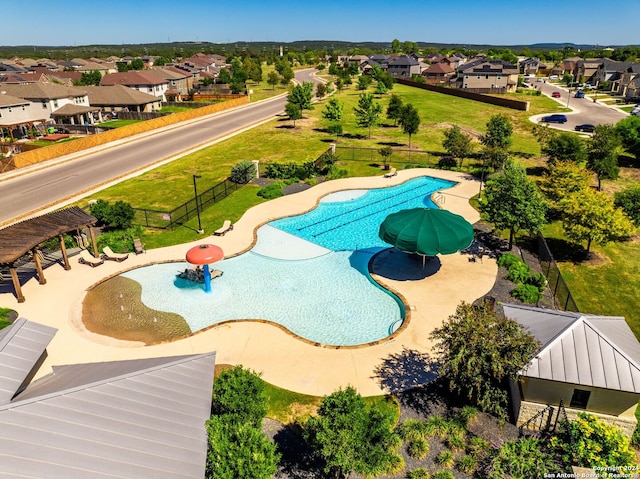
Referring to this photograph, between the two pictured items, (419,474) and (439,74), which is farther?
(439,74)

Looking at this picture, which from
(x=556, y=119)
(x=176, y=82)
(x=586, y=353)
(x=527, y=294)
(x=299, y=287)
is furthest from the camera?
(x=176, y=82)

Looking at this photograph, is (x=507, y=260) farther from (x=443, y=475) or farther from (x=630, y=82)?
(x=630, y=82)

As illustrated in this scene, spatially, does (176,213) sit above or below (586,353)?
below

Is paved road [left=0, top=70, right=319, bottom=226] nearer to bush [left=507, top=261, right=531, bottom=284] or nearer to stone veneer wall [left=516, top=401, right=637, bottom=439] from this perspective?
bush [left=507, top=261, right=531, bottom=284]

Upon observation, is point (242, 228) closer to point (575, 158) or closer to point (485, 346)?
point (485, 346)

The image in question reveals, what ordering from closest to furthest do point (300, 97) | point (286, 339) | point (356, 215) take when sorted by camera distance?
point (286, 339)
point (356, 215)
point (300, 97)

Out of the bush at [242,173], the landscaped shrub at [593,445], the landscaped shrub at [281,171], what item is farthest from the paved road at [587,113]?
the landscaped shrub at [593,445]

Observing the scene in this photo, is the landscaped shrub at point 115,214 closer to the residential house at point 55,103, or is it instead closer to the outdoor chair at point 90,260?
the outdoor chair at point 90,260

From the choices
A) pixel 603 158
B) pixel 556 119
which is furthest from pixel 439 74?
pixel 603 158

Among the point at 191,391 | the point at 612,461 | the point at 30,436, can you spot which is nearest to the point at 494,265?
the point at 612,461
